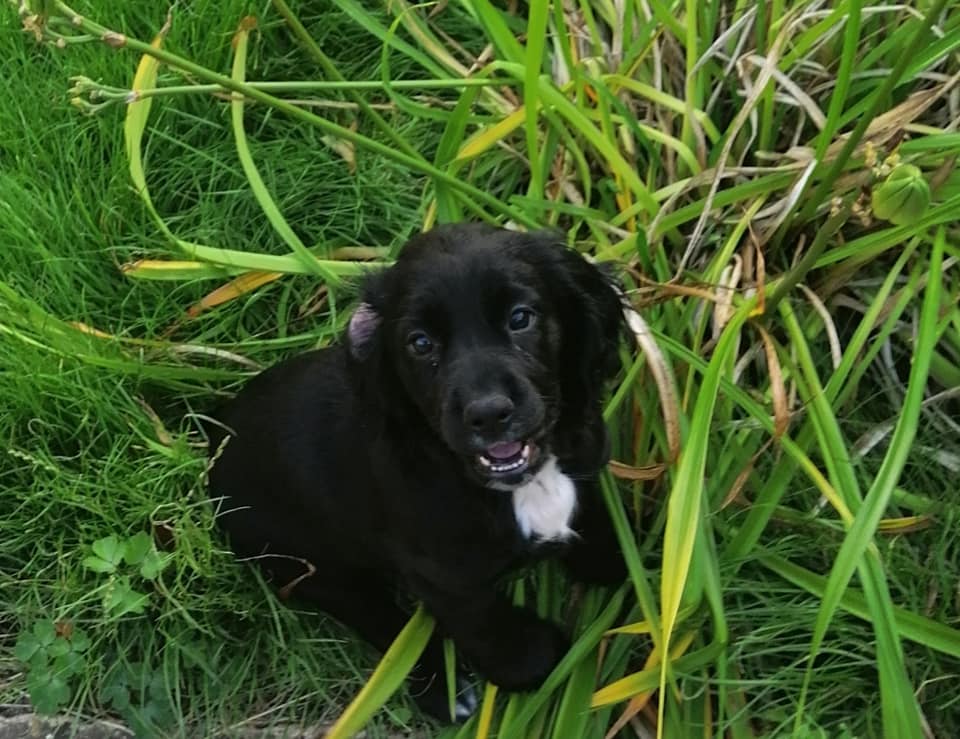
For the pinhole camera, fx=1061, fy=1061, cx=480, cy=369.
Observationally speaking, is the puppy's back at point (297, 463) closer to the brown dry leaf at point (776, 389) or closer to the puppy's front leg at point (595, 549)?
the puppy's front leg at point (595, 549)

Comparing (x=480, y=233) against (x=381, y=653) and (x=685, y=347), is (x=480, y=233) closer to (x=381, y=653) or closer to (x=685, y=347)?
(x=685, y=347)

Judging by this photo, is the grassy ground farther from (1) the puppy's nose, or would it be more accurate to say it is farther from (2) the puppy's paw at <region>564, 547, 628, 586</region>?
(1) the puppy's nose

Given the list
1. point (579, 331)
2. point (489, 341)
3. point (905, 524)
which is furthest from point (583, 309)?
point (905, 524)

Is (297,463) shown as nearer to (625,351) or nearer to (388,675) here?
(388,675)

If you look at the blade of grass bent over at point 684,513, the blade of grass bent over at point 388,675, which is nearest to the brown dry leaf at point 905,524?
the blade of grass bent over at point 684,513

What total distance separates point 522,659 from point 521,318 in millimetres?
651

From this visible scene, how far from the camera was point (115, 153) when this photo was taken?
2.30 meters

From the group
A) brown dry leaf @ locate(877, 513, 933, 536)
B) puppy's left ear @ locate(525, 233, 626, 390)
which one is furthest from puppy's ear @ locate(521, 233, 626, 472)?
brown dry leaf @ locate(877, 513, 933, 536)

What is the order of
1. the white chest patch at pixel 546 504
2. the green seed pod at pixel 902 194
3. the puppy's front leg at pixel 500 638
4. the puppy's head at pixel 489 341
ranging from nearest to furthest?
the green seed pod at pixel 902 194 < the puppy's head at pixel 489 341 < the white chest patch at pixel 546 504 < the puppy's front leg at pixel 500 638

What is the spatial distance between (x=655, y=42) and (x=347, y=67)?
759 millimetres

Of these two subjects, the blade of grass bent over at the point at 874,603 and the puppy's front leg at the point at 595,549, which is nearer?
the blade of grass bent over at the point at 874,603

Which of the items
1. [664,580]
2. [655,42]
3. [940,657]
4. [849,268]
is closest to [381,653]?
[664,580]

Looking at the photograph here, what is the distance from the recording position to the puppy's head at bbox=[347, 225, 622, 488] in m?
1.40

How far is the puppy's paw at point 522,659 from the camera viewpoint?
178 cm
